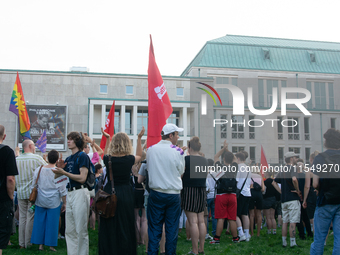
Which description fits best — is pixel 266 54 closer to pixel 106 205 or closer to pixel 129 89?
pixel 129 89

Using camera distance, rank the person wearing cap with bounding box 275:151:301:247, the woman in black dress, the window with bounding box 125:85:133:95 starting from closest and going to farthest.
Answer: the woman in black dress
the person wearing cap with bounding box 275:151:301:247
the window with bounding box 125:85:133:95

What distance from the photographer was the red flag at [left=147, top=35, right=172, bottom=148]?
22.0 feet

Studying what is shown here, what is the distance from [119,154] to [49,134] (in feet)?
140

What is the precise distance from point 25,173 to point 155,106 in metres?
3.38

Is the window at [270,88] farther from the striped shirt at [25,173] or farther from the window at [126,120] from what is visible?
the striped shirt at [25,173]

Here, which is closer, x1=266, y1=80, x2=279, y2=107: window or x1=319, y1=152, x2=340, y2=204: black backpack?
x1=319, y1=152, x2=340, y2=204: black backpack

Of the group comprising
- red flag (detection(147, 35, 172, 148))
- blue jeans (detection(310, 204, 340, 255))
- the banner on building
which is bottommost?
blue jeans (detection(310, 204, 340, 255))

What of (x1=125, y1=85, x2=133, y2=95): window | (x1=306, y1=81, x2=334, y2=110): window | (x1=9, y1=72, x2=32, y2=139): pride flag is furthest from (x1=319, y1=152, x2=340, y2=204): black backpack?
(x1=306, y1=81, x2=334, y2=110): window

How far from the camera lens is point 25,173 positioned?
26.0ft

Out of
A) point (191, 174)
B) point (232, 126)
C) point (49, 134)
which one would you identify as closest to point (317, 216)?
point (191, 174)

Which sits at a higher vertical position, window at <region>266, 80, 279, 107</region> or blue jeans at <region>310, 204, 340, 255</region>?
window at <region>266, 80, 279, 107</region>

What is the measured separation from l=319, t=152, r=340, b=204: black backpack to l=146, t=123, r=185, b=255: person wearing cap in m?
2.16

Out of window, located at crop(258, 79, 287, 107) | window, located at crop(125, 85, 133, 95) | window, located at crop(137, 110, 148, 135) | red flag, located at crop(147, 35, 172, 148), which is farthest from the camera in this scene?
window, located at crop(137, 110, 148, 135)

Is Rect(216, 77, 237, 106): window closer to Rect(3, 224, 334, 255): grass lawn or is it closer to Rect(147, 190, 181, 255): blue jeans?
Rect(3, 224, 334, 255): grass lawn
